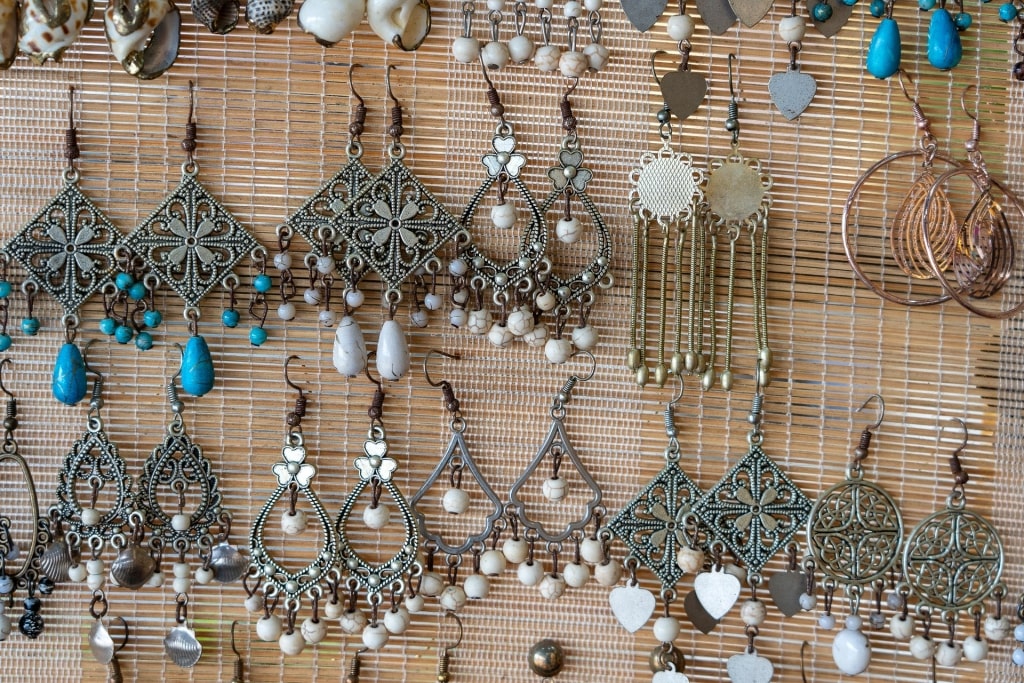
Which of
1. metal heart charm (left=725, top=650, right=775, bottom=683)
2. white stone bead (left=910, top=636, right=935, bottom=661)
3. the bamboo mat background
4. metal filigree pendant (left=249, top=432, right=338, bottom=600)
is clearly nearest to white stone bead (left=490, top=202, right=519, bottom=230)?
the bamboo mat background

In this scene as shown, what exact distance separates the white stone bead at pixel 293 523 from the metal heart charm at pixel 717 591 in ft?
1.70

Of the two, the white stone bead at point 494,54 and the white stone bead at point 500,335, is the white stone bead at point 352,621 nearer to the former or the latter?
the white stone bead at point 500,335

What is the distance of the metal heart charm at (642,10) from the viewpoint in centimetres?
102

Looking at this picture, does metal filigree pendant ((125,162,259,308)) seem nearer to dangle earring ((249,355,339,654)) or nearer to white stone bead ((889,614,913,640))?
dangle earring ((249,355,339,654))

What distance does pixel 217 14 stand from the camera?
3.28 ft

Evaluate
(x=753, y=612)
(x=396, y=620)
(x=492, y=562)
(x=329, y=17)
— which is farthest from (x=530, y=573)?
(x=329, y=17)

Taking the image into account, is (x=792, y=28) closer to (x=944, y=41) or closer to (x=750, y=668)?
(x=944, y=41)

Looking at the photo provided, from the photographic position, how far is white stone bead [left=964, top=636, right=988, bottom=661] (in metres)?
1.04

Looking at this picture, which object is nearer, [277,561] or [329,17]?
[329,17]

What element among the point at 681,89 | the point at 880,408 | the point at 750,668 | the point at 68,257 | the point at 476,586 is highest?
the point at 681,89

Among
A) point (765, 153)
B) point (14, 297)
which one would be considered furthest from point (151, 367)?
point (765, 153)

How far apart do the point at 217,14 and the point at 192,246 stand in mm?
287

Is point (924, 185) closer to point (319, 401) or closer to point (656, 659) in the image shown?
point (656, 659)

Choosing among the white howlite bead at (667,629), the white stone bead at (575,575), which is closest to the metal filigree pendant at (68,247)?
the white stone bead at (575,575)
